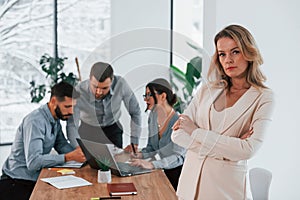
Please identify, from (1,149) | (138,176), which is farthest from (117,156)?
(1,149)

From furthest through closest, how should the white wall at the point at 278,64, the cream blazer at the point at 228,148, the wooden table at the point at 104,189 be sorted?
the white wall at the point at 278,64 < the wooden table at the point at 104,189 < the cream blazer at the point at 228,148

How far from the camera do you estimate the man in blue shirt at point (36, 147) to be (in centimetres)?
335

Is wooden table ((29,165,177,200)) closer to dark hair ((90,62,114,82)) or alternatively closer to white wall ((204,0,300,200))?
dark hair ((90,62,114,82))

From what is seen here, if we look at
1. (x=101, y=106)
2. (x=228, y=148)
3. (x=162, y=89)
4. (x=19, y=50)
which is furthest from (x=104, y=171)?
(x=19, y=50)

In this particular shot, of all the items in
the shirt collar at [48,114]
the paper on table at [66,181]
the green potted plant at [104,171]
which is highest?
the shirt collar at [48,114]

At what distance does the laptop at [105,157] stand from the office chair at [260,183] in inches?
25.0

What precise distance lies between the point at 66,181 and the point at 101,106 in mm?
797

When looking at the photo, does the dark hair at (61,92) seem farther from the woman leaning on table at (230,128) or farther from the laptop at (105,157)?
the woman leaning on table at (230,128)

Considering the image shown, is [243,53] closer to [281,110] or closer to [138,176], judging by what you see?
[138,176]

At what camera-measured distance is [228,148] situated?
2.32 metres

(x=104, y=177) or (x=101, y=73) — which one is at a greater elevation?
(x=101, y=73)

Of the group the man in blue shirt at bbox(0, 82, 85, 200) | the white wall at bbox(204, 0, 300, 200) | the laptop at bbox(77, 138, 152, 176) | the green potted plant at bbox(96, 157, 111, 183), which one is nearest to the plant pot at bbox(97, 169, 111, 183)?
the green potted plant at bbox(96, 157, 111, 183)

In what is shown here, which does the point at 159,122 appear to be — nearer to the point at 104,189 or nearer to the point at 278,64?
the point at 104,189

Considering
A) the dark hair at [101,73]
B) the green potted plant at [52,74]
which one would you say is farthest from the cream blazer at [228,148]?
the green potted plant at [52,74]
